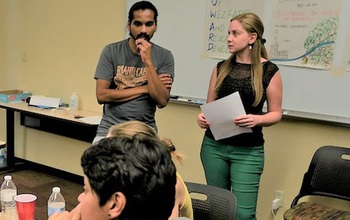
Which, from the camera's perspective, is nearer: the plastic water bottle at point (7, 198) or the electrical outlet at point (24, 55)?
the plastic water bottle at point (7, 198)

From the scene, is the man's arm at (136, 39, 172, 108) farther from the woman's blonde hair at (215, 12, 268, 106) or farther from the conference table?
the conference table

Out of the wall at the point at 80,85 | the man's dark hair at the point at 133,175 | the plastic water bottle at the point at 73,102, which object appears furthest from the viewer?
the plastic water bottle at the point at 73,102

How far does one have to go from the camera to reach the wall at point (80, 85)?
2.65 m

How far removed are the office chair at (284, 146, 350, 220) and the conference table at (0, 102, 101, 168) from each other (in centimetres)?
164

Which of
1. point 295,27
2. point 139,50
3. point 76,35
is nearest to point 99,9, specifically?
point 76,35

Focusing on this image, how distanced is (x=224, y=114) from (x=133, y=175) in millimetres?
1312

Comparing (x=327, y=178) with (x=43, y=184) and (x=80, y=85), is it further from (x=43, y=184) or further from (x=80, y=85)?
(x=43, y=184)

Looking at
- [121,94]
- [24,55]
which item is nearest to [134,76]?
[121,94]

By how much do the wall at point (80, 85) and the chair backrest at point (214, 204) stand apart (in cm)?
115

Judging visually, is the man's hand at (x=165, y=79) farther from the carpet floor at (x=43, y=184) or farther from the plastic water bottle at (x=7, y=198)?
the carpet floor at (x=43, y=184)

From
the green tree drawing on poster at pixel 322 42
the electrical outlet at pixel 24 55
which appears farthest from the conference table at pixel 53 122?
the green tree drawing on poster at pixel 322 42

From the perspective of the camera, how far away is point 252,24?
211cm

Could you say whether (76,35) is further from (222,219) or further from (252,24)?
(222,219)

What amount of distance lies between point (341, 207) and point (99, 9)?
7.85ft
